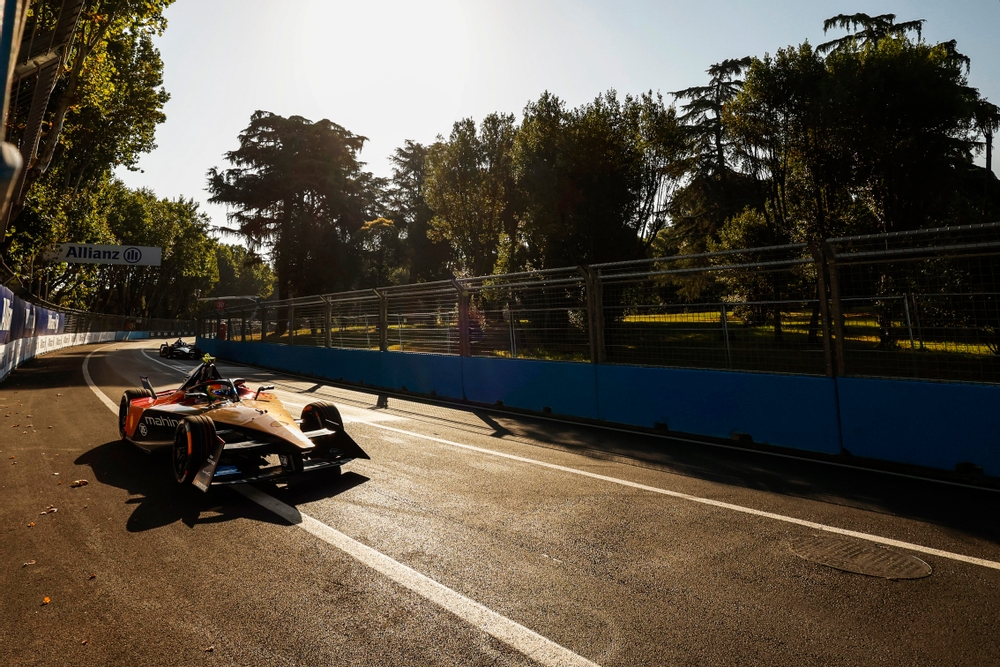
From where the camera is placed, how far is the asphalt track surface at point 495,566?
9.57 feet

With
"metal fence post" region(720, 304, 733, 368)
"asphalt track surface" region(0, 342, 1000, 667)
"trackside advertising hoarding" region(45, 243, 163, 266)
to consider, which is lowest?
A: "asphalt track surface" region(0, 342, 1000, 667)

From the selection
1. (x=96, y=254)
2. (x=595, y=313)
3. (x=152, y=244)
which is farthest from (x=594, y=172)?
(x=152, y=244)

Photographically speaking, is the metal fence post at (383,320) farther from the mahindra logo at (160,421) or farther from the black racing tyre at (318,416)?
the black racing tyre at (318,416)

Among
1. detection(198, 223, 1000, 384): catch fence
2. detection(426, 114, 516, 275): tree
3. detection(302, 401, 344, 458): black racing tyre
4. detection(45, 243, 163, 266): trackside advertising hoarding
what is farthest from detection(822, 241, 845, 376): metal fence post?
detection(45, 243, 163, 266): trackside advertising hoarding

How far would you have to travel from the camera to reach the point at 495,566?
385cm

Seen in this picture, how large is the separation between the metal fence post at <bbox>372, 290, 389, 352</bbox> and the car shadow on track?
799cm

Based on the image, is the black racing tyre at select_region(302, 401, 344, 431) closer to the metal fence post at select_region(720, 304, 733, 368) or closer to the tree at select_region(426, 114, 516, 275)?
the metal fence post at select_region(720, 304, 733, 368)

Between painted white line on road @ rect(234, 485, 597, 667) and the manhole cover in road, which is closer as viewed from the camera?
painted white line on road @ rect(234, 485, 597, 667)

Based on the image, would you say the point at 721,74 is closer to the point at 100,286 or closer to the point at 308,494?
the point at 308,494

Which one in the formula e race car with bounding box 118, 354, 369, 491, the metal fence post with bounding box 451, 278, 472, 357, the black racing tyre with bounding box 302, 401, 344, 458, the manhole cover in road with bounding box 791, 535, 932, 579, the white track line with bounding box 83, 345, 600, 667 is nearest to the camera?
the white track line with bounding box 83, 345, 600, 667

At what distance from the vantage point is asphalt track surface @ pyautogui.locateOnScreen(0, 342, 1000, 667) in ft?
9.57

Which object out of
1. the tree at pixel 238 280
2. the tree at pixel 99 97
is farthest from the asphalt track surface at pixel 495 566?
the tree at pixel 238 280

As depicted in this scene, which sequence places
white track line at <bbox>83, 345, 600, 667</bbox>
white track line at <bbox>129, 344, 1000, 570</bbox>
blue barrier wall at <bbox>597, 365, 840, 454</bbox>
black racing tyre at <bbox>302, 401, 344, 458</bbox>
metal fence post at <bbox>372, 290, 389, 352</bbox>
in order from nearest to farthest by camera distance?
white track line at <bbox>83, 345, 600, 667</bbox> → white track line at <bbox>129, 344, 1000, 570</bbox> → black racing tyre at <bbox>302, 401, 344, 458</bbox> → blue barrier wall at <bbox>597, 365, 840, 454</bbox> → metal fence post at <bbox>372, 290, 389, 352</bbox>

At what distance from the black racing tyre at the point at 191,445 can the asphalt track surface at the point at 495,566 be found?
298 millimetres
